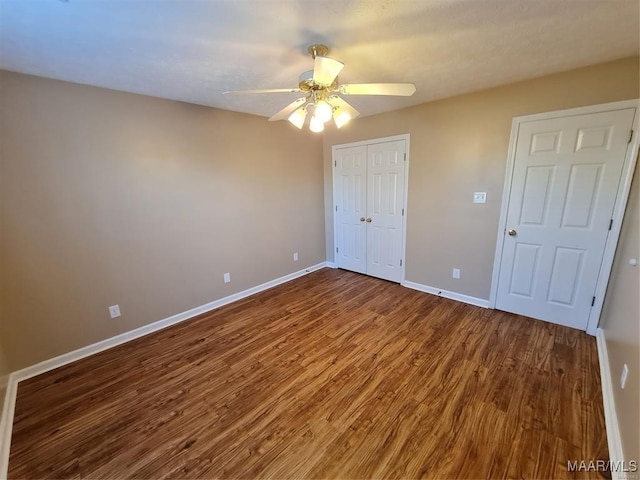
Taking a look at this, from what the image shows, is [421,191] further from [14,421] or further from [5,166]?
[14,421]

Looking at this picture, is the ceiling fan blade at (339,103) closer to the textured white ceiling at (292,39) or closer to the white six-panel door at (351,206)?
the textured white ceiling at (292,39)

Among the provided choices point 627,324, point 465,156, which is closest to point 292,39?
point 465,156

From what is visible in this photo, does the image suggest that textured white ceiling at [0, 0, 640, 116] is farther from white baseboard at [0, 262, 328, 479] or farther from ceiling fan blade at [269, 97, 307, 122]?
white baseboard at [0, 262, 328, 479]

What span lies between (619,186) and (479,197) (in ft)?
3.33

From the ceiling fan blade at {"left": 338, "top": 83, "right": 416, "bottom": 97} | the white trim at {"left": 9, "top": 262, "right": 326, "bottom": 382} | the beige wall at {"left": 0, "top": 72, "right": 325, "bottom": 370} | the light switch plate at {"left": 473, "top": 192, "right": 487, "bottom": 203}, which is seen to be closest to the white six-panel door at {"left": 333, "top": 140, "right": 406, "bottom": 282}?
the light switch plate at {"left": 473, "top": 192, "right": 487, "bottom": 203}

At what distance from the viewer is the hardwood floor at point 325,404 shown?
1432 millimetres

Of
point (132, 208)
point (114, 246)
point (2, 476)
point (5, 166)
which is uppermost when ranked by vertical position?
point (5, 166)

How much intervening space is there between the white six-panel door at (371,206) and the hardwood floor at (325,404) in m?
1.27

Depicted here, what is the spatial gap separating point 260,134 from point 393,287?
2.74 m

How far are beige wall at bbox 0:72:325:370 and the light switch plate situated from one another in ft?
8.09

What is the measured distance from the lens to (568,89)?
2.24 m

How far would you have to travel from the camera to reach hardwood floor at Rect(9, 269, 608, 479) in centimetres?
143

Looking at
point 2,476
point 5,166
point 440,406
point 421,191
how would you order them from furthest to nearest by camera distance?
point 421,191
point 5,166
point 440,406
point 2,476

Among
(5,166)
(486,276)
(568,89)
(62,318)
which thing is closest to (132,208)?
(5,166)
